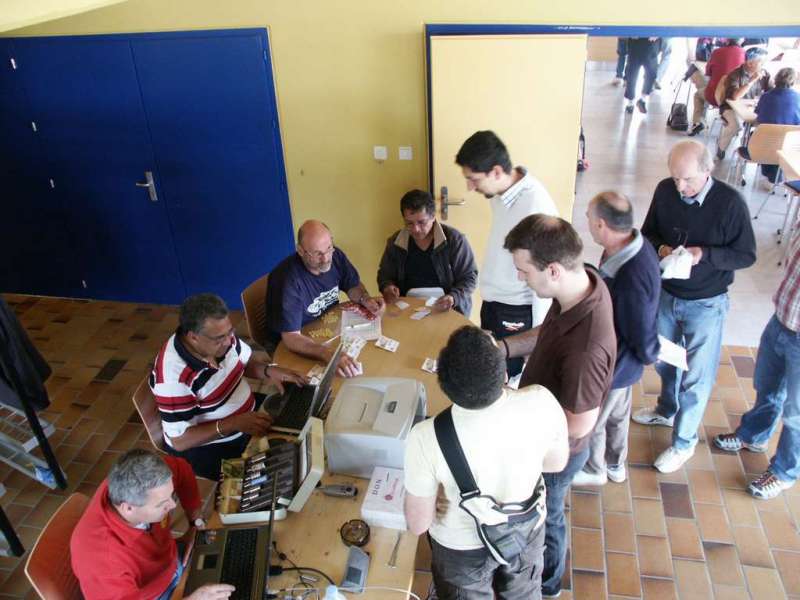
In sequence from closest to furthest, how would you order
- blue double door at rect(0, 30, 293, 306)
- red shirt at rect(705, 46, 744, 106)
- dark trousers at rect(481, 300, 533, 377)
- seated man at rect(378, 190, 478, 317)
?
dark trousers at rect(481, 300, 533, 377) < seated man at rect(378, 190, 478, 317) < blue double door at rect(0, 30, 293, 306) < red shirt at rect(705, 46, 744, 106)

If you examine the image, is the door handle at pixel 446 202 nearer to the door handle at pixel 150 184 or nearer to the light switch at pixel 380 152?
the light switch at pixel 380 152

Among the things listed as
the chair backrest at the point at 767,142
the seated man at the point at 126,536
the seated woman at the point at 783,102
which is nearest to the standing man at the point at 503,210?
the seated man at the point at 126,536

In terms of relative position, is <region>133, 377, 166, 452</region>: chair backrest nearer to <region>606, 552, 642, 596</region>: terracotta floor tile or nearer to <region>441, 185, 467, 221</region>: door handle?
<region>606, 552, 642, 596</region>: terracotta floor tile

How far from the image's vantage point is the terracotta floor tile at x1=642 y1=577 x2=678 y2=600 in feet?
9.67

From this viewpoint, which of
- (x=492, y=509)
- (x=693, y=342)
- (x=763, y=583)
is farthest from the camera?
(x=693, y=342)

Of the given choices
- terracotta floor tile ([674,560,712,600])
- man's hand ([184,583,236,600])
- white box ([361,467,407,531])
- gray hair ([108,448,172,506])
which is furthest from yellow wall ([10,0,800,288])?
man's hand ([184,583,236,600])

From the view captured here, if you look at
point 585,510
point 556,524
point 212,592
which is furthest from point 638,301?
point 212,592

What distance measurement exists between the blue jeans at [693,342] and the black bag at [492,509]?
164 centimetres

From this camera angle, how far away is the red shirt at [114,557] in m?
2.04

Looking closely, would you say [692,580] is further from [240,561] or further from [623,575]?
[240,561]

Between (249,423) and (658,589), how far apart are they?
2.11 meters

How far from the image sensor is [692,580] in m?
3.01

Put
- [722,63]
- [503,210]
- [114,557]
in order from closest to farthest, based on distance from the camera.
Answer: [114,557] → [503,210] → [722,63]

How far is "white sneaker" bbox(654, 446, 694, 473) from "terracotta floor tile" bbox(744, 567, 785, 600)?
0.65 m
